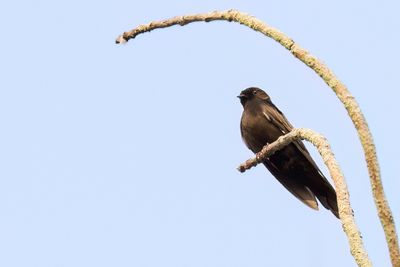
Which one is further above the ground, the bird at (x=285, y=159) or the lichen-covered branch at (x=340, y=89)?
the bird at (x=285, y=159)

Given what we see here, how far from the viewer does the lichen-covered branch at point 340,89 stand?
2.25 metres

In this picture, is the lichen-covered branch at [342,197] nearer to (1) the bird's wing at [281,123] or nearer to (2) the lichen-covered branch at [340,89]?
(2) the lichen-covered branch at [340,89]

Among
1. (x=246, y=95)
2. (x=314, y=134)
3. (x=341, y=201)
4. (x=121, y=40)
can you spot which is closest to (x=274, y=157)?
(x=246, y=95)

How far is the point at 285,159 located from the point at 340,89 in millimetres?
6250

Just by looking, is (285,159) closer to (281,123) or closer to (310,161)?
(310,161)

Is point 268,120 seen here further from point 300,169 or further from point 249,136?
point 300,169

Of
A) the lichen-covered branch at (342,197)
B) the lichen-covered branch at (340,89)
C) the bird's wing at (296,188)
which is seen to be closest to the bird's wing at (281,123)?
the bird's wing at (296,188)

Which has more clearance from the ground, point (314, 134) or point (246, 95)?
point (246, 95)

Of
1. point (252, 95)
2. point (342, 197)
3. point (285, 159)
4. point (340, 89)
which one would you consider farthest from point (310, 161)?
point (342, 197)

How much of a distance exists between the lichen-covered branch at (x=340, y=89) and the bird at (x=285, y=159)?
4.18 m

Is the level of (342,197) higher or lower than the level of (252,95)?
lower

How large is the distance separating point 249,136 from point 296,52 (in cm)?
631

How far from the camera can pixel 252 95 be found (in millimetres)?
10664

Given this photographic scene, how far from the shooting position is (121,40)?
3.97 metres
